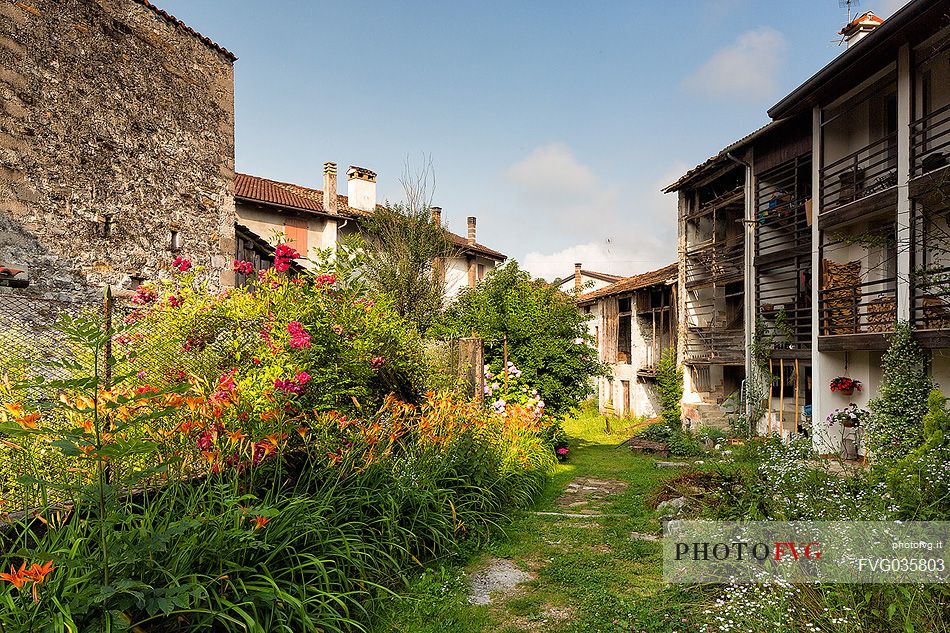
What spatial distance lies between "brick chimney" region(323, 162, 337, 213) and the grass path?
1655cm

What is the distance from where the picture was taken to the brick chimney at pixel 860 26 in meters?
12.7

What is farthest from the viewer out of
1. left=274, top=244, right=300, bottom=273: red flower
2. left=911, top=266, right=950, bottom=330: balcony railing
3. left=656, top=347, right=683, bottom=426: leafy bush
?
left=656, top=347, right=683, bottom=426: leafy bush

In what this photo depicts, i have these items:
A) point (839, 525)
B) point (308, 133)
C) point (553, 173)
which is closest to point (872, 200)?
point (553, 173)

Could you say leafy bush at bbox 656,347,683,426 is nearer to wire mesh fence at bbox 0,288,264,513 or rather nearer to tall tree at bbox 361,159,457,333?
tall tree at bbox 361,159,457,333

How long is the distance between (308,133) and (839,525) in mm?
8985

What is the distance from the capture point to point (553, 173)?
13.5 metres

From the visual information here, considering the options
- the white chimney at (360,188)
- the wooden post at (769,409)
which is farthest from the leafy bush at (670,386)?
the white chimney at (360,188)

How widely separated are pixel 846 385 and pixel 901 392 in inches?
77.2

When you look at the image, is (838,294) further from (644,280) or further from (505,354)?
(644,280)

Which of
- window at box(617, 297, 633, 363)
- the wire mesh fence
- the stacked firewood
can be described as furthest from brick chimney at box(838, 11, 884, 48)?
the wire mesh fence

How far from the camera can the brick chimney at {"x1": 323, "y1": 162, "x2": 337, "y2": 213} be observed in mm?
21562

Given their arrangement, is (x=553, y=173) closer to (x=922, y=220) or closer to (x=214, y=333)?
(x=922, y=220)

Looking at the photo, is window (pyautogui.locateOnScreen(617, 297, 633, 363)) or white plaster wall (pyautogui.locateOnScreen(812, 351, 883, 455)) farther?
window (pyautogui.locateOnScreen(617, 297, 633, 363))

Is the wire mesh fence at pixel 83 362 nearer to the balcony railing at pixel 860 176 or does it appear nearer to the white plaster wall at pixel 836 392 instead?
the white plaster wall at pixel 836 392
